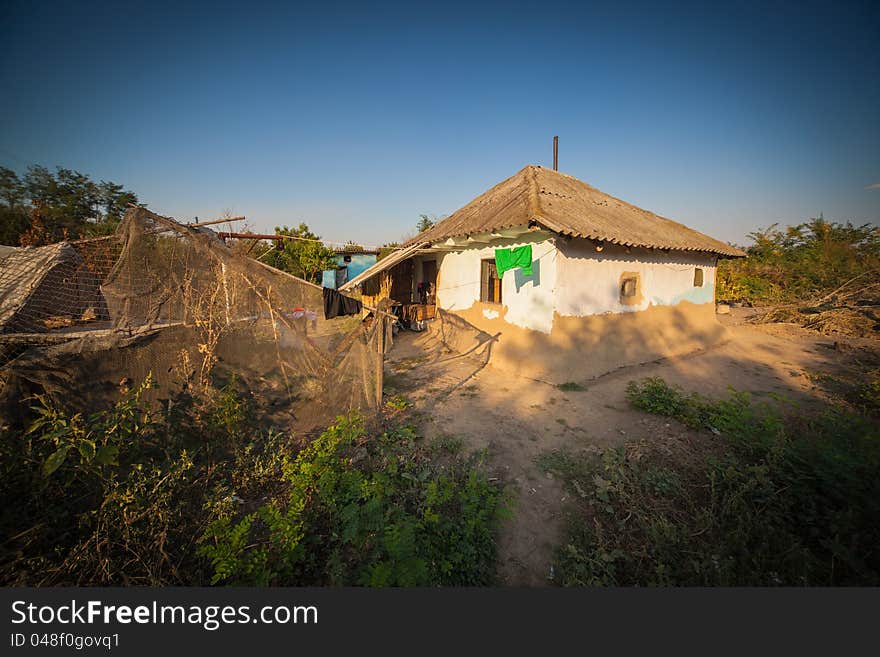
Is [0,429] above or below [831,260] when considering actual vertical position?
below

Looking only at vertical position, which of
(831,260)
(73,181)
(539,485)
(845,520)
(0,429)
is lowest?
(539,485)

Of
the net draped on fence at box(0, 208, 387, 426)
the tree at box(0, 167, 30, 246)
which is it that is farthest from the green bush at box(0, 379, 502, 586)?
the tree at box(0, 167, 30, 246)

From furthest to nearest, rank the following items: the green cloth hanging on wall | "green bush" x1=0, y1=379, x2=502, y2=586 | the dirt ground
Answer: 1. the green cloth hanging on wall
2. the dirt ground
3. "green bush" x1=0, y1=379, x2=502, y2=586

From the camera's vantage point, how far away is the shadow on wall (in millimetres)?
6254

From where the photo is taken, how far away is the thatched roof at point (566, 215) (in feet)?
20.0

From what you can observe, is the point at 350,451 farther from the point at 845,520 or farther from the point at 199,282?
the point at 845,520

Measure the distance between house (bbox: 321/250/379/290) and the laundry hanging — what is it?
12.0m

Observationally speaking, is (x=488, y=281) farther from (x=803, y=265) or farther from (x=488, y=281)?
(x=803, y=265)

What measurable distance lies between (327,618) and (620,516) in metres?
2.42

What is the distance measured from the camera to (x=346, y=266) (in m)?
17.3

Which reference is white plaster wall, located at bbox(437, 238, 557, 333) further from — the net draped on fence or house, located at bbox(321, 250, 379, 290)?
house, located at bbox(321, 250, 379, 290)

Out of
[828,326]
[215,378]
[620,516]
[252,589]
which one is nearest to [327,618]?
[252,589]

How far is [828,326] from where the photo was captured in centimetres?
1029

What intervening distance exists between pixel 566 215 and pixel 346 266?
13.5m
